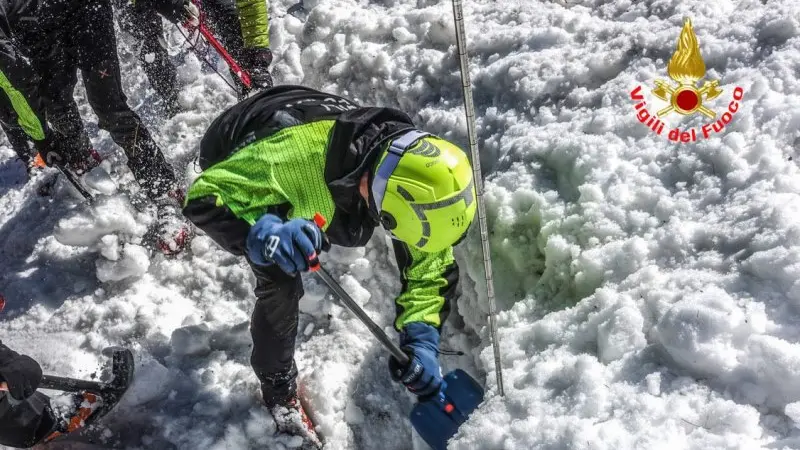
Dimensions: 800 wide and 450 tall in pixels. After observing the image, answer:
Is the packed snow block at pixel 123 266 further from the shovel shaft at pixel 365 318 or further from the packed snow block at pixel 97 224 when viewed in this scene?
the shovel shaft at pixel 365 318

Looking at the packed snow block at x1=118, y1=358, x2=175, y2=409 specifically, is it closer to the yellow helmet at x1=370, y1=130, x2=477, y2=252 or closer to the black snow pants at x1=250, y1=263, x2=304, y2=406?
the black snow pants at x1=250, y1=263, x2=304, y2=406

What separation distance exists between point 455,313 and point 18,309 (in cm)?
301

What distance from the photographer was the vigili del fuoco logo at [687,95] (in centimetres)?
304

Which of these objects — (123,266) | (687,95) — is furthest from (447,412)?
(123,266)

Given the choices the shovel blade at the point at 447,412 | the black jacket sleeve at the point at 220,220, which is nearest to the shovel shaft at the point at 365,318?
the shovel blade at the point at 447,412

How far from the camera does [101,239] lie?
408 centimetres

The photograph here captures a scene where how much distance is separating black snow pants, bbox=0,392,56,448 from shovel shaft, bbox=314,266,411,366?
172 cm

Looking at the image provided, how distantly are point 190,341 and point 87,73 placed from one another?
75.3 inches

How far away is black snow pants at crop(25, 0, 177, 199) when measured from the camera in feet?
12.1

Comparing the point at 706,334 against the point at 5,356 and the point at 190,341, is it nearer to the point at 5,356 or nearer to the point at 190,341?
the point at 190,341

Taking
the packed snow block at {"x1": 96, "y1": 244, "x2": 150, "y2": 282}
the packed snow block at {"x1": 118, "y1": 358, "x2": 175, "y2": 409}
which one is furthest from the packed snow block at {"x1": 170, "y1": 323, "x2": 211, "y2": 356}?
the packed snow block at {"x1": 96, "y1": 244, "x2": 150, "y2": 282}

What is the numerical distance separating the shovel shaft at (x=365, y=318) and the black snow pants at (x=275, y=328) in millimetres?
198

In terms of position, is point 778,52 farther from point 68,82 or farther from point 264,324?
point 68,82

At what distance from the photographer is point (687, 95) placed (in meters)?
3.27
